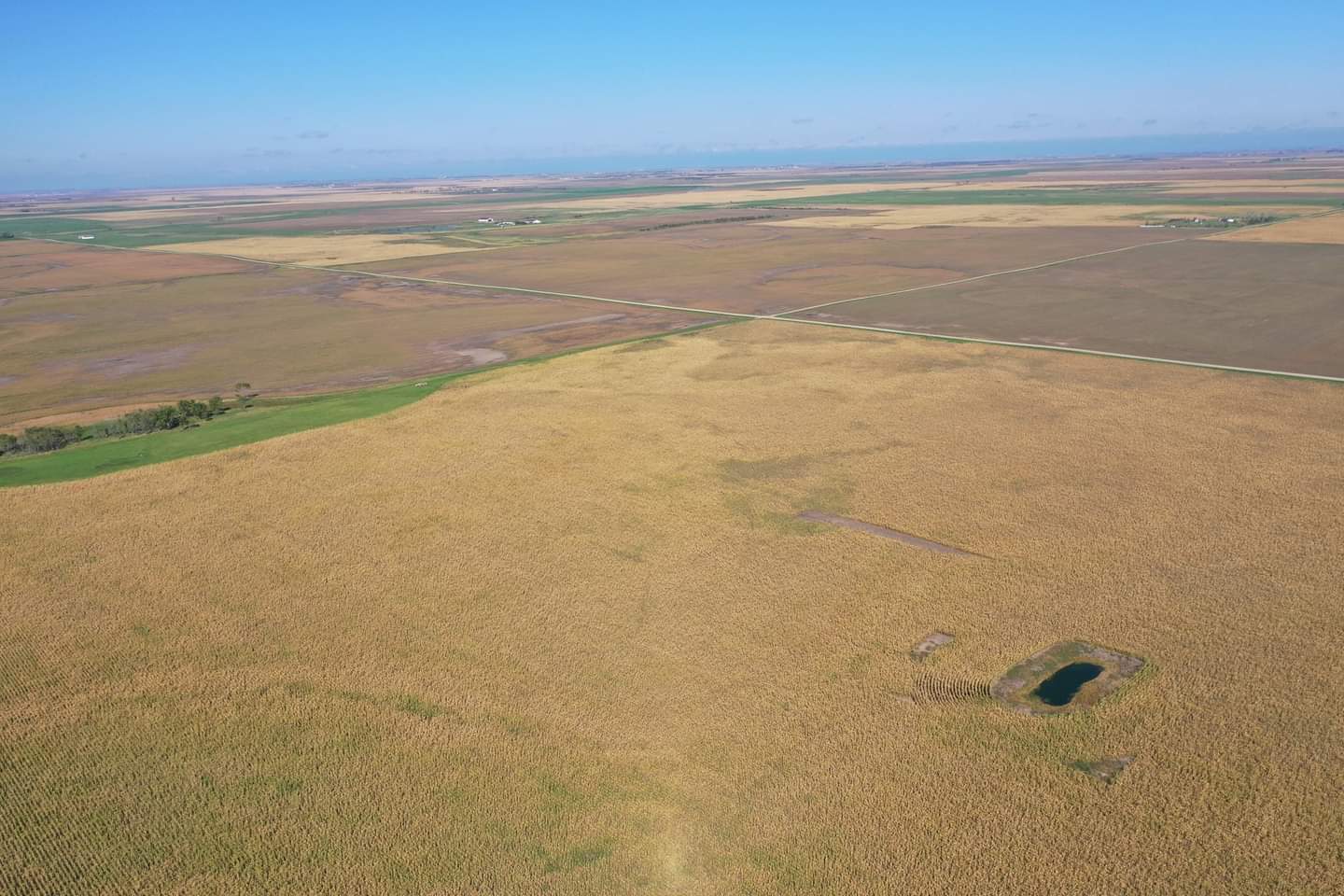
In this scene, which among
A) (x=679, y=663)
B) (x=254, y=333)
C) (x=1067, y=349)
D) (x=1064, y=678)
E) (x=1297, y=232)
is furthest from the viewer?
(x=1297, y=232)

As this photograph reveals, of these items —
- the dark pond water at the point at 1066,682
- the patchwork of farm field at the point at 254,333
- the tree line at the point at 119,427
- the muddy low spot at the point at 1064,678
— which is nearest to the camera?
the muddy low spot at the point at 1064,678

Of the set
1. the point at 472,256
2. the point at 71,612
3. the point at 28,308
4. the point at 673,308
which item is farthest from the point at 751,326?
the point at 28,308

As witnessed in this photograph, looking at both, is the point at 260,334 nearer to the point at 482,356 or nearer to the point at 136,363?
the point at 136,363

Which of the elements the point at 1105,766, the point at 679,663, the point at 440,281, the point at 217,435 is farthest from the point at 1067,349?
the point at 440,281

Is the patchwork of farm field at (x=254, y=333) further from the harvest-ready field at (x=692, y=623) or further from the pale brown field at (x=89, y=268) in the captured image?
the harvest-ready field at (x=692, y=623)

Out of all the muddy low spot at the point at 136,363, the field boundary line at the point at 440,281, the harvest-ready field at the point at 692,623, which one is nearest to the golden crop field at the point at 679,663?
the harvest-ready field at the point at 692,623

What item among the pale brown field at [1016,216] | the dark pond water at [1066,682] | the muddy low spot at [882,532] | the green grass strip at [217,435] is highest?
the pale brown field at [1016,216]

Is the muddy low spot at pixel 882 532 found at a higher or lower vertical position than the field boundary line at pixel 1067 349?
lower

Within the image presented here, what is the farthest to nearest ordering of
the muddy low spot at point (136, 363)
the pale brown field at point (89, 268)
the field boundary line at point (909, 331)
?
1. the pale brown field at point (89, 268)
2. the muddy low spot at point (136, 363)
3. the field boundary line at point (909, 331)
